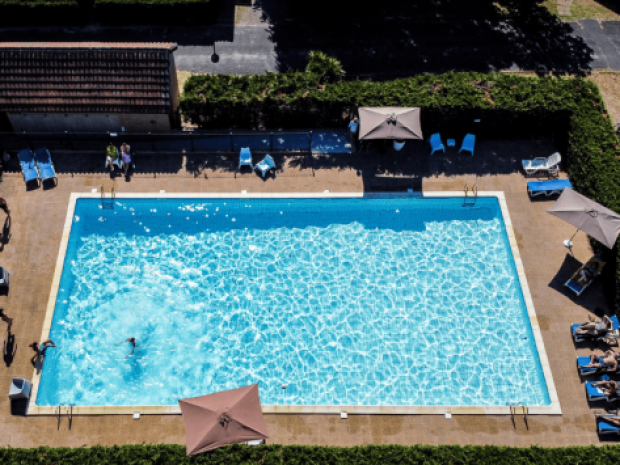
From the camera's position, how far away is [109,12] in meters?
34.1

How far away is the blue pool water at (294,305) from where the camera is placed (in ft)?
76.3

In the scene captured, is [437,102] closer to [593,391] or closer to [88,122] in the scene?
[593,391]

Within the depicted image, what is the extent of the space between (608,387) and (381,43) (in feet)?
75.5

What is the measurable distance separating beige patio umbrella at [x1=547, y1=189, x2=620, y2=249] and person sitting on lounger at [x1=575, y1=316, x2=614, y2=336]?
3.26 metres

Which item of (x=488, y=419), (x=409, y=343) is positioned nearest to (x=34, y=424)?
(x=409, y=343)

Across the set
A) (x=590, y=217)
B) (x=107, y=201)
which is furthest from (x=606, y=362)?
(x=107, y=201)

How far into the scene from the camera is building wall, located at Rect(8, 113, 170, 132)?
28.4m

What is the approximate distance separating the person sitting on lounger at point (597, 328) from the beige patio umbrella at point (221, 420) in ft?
46.9

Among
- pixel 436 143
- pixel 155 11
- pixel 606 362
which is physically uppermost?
pixel 155 11

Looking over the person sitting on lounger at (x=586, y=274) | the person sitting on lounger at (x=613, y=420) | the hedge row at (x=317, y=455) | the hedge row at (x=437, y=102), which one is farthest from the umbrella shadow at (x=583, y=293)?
the hedge row at (x=317, y=455)

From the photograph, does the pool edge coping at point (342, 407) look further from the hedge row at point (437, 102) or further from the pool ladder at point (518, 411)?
the hedge row at point (437, 102)

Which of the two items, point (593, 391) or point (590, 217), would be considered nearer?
point (593, 391)

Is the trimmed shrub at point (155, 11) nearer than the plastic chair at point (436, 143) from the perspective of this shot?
No

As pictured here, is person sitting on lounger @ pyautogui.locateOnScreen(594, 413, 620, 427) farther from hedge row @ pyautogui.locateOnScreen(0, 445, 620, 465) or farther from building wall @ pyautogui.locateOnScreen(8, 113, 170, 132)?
building wall @ pyautogui.locateOnScreen(8, 113, 170, 132)
